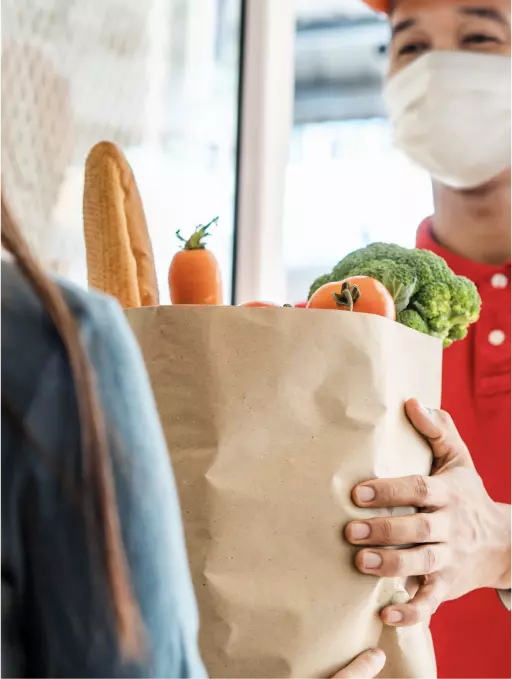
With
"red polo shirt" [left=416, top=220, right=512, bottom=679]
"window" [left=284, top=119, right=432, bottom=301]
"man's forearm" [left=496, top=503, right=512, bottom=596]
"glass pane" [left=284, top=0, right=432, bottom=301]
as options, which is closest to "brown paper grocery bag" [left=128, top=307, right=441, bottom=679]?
"man's forearm" [left=496, top=503, right=512, bottom=596]

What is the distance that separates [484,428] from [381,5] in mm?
703

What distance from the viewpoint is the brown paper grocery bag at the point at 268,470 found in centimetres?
59

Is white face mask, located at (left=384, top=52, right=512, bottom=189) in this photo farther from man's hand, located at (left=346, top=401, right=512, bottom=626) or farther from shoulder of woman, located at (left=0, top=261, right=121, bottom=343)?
shoulder of woman, located at (left=0, top=261, right=121, bottom=343)

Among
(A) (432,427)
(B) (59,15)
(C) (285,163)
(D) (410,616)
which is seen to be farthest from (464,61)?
(D) (410,616)

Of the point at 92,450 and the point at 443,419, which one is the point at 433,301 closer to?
the point at 443,419

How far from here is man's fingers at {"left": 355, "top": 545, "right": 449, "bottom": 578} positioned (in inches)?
23.9

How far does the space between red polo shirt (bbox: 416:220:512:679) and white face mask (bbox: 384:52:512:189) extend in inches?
6.4

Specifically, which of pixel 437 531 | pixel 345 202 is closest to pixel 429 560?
pixel 437 531

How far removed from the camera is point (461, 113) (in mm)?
1267

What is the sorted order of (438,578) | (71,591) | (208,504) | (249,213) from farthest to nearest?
(249,213)
(438,578)
(208,504)
(71,591)

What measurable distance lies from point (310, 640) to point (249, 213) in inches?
36.7

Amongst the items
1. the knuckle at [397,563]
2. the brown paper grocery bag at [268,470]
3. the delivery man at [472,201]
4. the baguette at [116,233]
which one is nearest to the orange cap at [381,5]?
the delivery man at [472,201]

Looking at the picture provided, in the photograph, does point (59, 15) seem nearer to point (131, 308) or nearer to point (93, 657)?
point (131, 308)

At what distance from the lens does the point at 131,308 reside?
0.62 meters
